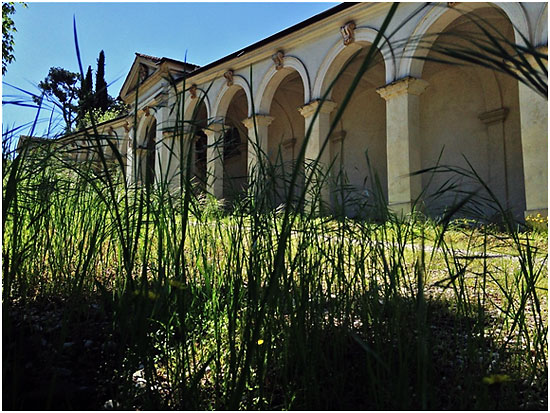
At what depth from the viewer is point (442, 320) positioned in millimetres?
2688

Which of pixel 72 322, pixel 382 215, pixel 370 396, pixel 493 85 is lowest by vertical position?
pixel 370 396

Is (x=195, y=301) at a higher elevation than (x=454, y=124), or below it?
below

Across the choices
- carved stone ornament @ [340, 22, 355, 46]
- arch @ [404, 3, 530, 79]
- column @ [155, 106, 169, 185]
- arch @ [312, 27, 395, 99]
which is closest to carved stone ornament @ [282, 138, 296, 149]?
column @ [155, 106, 169, 185]

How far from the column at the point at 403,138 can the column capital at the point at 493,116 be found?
399cm

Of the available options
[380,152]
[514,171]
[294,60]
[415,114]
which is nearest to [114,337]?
[415,114]

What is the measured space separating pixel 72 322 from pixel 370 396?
A: 57.2 inches

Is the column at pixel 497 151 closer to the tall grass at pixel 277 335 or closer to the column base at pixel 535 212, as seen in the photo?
the column base at pixel 535 212

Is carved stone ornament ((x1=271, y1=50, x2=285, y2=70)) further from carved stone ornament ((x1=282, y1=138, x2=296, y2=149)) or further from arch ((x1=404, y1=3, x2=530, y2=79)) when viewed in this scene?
carved stone ornament ((x1=282, y1=138, x2=296, y2=149))

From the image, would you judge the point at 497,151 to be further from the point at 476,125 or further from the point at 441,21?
the point at 441,21

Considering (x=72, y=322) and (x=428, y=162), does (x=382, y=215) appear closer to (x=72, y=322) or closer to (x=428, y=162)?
(x=72, y=322)

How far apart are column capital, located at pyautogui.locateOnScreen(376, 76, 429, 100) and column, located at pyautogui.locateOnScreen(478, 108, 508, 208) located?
3.99 metres

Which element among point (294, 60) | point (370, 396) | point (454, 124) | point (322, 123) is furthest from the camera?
point (454, 124)

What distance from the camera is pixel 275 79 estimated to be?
14.0 m

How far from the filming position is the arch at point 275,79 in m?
13.0
